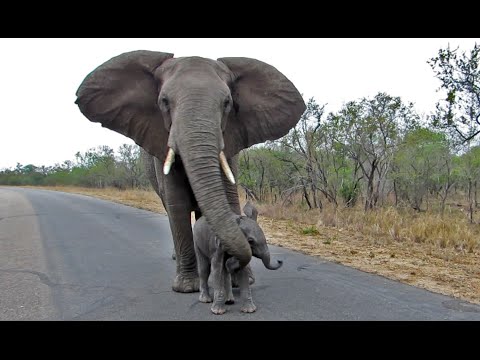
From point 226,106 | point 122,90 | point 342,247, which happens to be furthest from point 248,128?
point 342,247

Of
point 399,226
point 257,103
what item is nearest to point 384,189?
point 399,226

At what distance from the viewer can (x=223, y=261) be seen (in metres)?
4.07

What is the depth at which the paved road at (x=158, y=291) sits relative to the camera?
408 centimetres

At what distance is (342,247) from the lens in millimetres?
7785

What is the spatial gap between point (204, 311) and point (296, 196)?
1194cm

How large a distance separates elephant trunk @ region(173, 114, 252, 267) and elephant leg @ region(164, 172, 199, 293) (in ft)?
3.50

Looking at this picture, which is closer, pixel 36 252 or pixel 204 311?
pixel 204 311

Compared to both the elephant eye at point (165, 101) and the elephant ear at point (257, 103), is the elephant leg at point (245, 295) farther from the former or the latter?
the elephant eye at point (165, 101)

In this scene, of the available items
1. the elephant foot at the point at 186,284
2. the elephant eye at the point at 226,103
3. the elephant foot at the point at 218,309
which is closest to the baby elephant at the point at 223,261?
the elephant foot at the point at 218,309

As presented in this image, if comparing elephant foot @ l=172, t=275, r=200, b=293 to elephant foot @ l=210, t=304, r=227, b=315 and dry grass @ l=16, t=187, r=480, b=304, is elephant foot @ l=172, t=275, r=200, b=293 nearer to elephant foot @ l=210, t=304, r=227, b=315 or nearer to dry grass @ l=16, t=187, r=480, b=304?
elephant foot @ l=210, t=304, r=227, b=315

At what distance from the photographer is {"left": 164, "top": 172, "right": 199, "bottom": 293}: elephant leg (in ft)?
16.1

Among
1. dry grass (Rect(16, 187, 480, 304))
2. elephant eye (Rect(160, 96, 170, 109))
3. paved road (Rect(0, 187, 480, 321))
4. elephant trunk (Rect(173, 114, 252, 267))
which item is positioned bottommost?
paved road (Rect(0, 187, 480, 321))

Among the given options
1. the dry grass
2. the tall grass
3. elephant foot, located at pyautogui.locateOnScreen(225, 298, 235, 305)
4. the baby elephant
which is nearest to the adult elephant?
the baby elephant
